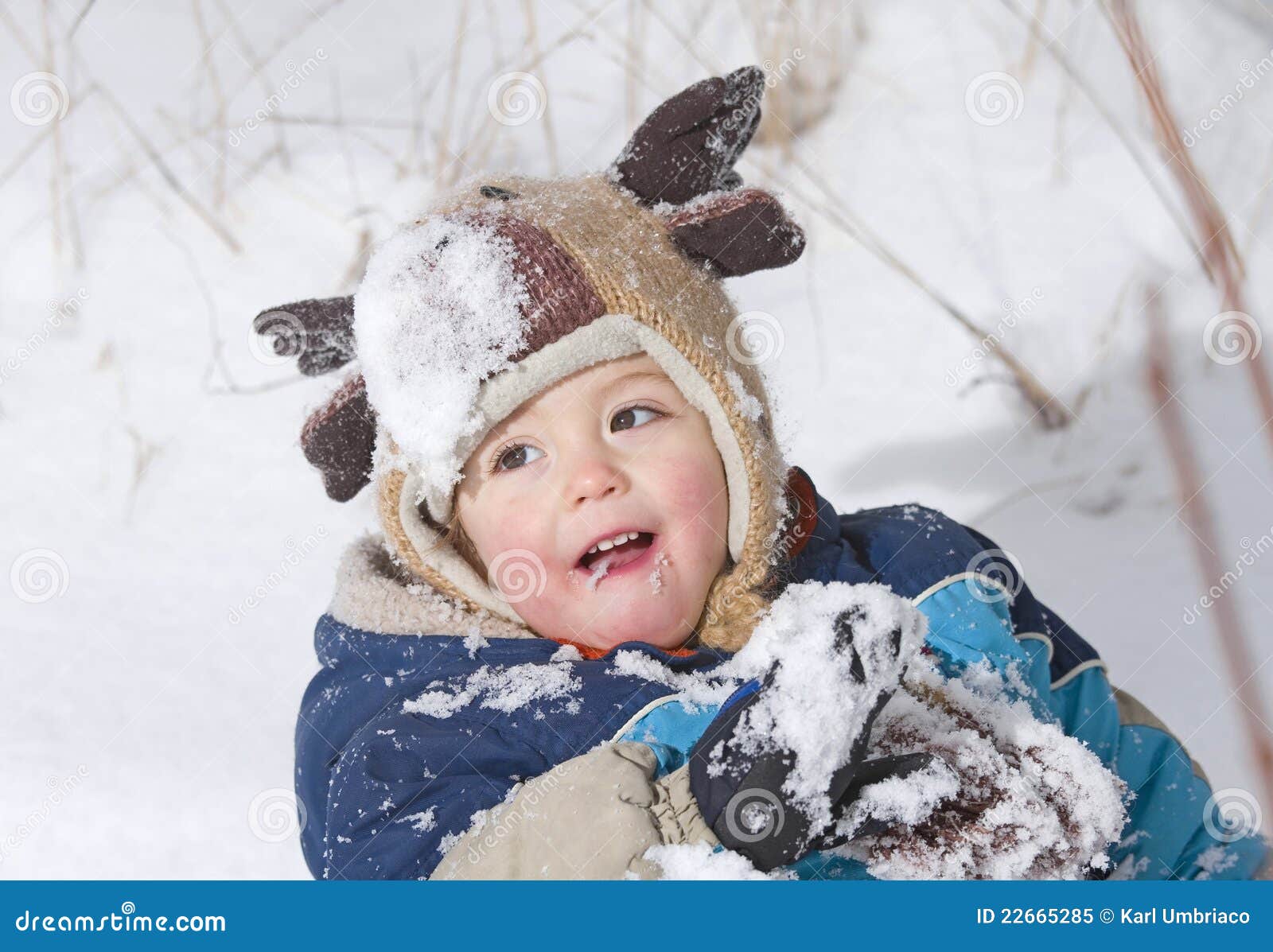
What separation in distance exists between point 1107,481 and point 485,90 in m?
1.98

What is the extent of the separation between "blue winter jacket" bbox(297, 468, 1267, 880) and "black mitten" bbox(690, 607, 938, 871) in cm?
16

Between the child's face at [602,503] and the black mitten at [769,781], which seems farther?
the child's face at [602,503]

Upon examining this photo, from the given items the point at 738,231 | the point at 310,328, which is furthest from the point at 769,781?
the point at 310,328

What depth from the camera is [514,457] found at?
67.7 inches

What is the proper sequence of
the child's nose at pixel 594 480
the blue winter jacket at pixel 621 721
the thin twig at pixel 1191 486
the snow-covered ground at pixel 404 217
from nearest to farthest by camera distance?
A: the thin twig at pixel 1191 486 → the blue winter jacket at pixel 621 721 → the child's nose at pixel 594 480 → the snow-covered ground at pixel 404 217

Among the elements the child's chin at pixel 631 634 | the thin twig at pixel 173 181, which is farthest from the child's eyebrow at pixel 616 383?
the thin twig at pixel 173 181

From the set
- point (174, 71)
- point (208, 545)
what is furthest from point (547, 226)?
point (174, 71)

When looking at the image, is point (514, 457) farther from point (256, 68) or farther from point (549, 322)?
point (256, 68)

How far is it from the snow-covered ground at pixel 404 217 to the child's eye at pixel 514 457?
0.81 m

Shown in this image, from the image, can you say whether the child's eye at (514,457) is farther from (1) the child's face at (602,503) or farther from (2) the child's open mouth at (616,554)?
(2) the child's open mouth at (616,554)

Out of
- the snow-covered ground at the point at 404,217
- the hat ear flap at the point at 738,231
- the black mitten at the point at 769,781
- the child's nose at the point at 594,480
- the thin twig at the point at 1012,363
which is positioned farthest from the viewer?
the thin twig at the point at 1012,363

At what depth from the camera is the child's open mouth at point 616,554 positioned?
5.58ft

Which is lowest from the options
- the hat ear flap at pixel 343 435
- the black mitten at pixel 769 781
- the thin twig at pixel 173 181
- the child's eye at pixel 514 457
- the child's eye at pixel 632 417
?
the black mitten at pixel 769 781

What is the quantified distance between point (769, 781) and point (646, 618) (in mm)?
494
